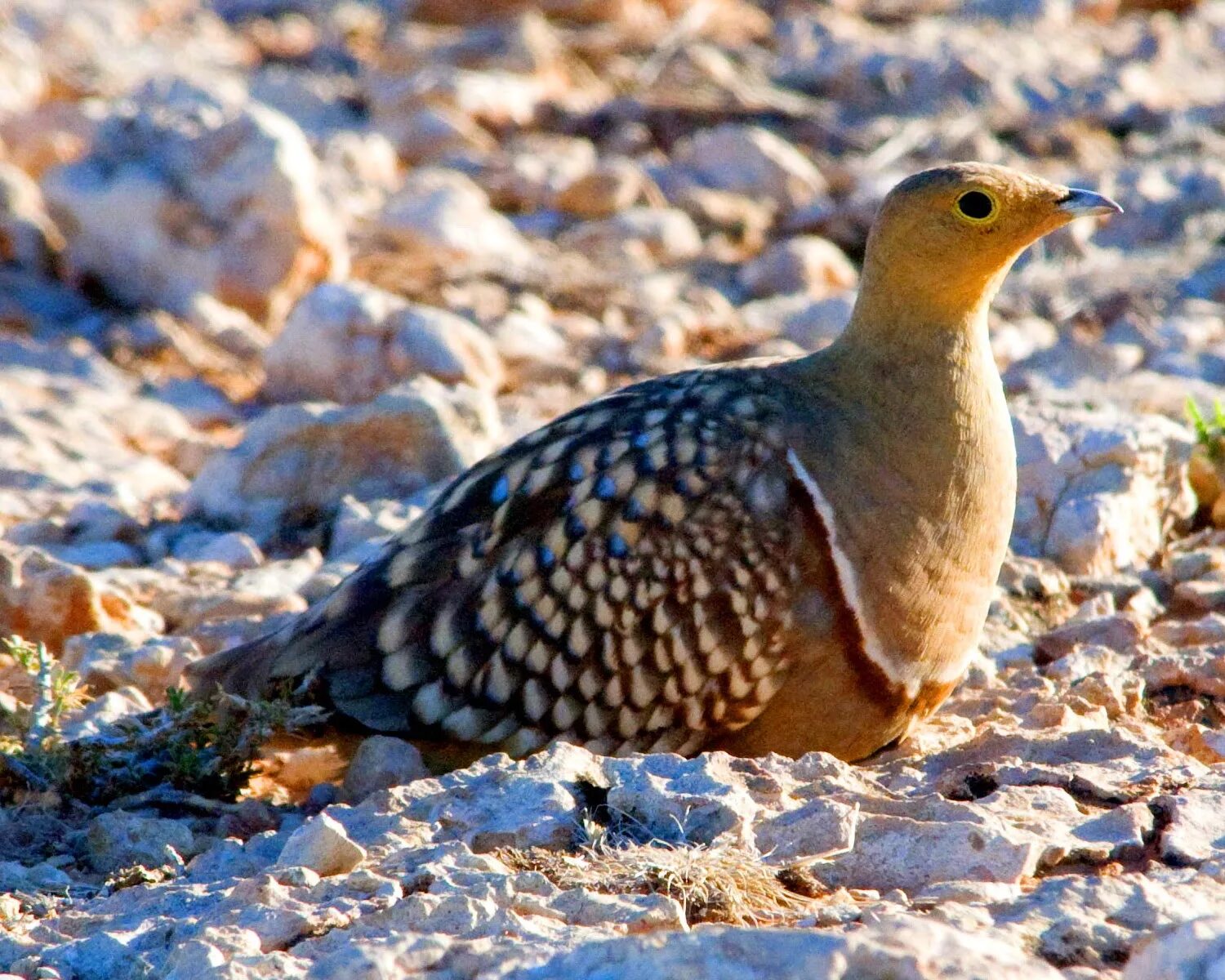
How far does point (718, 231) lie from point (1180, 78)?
4.94 metres

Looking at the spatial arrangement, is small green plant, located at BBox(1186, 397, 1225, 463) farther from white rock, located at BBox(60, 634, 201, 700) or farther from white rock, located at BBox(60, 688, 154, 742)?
white rock, located at BBox(60, 688, 154, 742)

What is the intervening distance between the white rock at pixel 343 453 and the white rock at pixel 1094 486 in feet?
6.48

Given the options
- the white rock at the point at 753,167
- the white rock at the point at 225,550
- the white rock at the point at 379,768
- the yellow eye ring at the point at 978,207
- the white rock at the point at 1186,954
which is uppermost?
the white rock at the point at 753,167

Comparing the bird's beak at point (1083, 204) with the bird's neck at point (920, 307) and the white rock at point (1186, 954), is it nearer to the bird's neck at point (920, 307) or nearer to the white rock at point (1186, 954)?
the bird's neck at point (920, 307)

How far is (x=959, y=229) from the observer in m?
4.74

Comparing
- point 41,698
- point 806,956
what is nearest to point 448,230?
point 41,698

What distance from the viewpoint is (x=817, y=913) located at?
10.9ft

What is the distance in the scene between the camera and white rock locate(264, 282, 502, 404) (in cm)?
809

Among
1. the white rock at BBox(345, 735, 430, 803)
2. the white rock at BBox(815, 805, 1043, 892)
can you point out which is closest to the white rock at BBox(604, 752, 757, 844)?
the white rock at BBox(815, 805, 1043, 892)

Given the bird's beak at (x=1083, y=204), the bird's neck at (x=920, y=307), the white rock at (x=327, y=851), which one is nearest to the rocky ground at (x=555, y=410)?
the white rock at (x=327, y=851)

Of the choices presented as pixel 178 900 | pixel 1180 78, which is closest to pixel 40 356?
pixel 178 900

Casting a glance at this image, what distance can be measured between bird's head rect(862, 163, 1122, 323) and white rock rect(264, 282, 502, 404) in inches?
136

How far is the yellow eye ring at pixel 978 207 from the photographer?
4.73 meters

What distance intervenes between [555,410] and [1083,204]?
348cm
